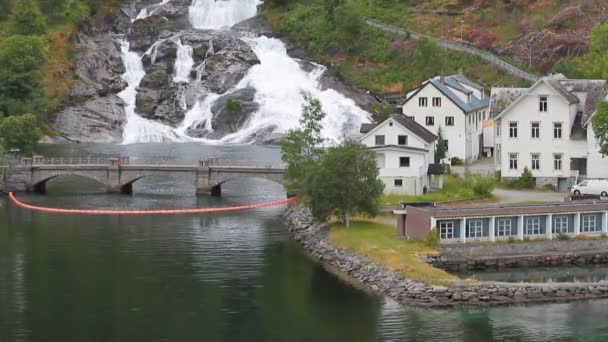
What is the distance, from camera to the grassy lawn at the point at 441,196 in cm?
8374

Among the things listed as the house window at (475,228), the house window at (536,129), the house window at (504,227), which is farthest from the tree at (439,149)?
the house window at (475,228)

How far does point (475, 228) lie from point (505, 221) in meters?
1.84

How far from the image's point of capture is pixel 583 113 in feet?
291

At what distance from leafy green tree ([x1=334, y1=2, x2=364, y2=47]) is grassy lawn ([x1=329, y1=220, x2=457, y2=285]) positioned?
76205 mm

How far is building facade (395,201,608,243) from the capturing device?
238 ft

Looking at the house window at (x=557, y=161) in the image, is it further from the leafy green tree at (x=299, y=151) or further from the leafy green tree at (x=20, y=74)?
the leafy green tree at (x=20, y=74)

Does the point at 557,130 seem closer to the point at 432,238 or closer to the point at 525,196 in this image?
the point at 525,196

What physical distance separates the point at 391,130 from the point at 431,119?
37.6ft

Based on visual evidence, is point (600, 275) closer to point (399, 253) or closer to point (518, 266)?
point (518, 266)

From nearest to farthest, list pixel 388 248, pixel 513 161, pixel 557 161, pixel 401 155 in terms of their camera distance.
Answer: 1. pixel 388 248
2. pixel 401 155
3. pixel 557 161
4. pixel 513 161

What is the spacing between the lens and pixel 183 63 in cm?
15088

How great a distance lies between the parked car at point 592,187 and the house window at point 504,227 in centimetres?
1229

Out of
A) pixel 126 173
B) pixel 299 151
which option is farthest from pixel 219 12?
→ pixel 299 151

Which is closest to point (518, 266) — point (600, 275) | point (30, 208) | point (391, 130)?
point (600, 275)
